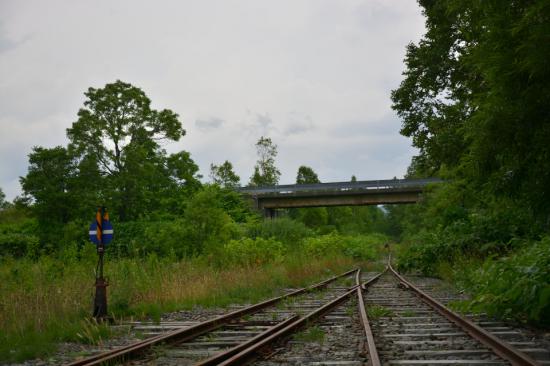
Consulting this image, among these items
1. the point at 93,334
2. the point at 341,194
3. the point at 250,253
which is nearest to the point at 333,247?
the point at 250,253

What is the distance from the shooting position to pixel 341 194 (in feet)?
173

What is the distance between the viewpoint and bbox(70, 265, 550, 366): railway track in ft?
18.6

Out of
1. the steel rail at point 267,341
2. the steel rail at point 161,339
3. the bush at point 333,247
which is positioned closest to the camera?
the steel rail at point 267,341

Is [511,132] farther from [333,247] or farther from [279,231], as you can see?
[333,247]

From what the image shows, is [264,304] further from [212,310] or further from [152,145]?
[152,145]

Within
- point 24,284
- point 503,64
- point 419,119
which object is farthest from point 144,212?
point 503,64

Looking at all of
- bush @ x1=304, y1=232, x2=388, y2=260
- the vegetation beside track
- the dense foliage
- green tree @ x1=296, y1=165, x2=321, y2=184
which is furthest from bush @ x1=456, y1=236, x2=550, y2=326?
green tree @ x1=296, y1=165, x2=321, y2=184

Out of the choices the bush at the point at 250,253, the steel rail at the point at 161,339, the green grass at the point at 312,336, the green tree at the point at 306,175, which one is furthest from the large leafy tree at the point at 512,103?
the green tree at the point at 306,175

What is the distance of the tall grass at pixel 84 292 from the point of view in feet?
26.9

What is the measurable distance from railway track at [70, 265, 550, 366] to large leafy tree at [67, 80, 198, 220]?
3384 cm

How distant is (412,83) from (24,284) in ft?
59.7

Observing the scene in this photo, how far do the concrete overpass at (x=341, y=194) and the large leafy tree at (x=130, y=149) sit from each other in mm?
10391

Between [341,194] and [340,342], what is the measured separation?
151ft

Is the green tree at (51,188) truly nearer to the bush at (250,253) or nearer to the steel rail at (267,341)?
the bush at (250,253)
